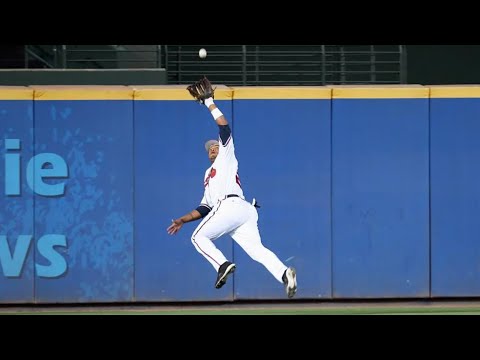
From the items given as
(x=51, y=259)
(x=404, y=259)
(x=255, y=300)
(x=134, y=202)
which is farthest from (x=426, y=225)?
(x=51, y=259)

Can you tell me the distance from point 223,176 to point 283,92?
6.72 ft

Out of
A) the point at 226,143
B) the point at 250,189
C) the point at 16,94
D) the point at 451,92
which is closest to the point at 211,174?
the point at 226,143

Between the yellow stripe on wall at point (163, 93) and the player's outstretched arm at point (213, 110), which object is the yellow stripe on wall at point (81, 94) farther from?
the player's outstretched arm at point (213, 110)

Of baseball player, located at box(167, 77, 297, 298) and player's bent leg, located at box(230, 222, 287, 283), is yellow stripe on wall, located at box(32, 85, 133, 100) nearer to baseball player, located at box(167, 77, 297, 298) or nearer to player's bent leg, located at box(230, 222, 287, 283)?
baseball player, located at box(167, 77, 297, 298)

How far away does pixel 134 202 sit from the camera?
1464 centimetres

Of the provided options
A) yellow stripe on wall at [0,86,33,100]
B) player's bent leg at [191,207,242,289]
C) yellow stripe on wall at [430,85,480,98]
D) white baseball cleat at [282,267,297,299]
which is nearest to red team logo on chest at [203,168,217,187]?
player's bent leg at [191,207,242,289]

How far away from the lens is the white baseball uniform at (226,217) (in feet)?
41.5

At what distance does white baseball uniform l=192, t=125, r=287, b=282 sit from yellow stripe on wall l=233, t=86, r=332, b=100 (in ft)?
5.12

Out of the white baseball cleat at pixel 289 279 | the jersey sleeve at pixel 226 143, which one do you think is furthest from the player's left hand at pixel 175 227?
the white baseball cleat at pixel 289 279

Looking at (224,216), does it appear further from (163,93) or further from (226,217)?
(163,93)

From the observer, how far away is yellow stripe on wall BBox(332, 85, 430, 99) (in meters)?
14.8

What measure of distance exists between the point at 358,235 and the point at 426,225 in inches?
35.6

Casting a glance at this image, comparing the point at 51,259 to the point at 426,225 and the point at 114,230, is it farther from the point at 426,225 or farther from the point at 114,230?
the point at 426,225

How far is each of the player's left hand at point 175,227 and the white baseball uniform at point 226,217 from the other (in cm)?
34
